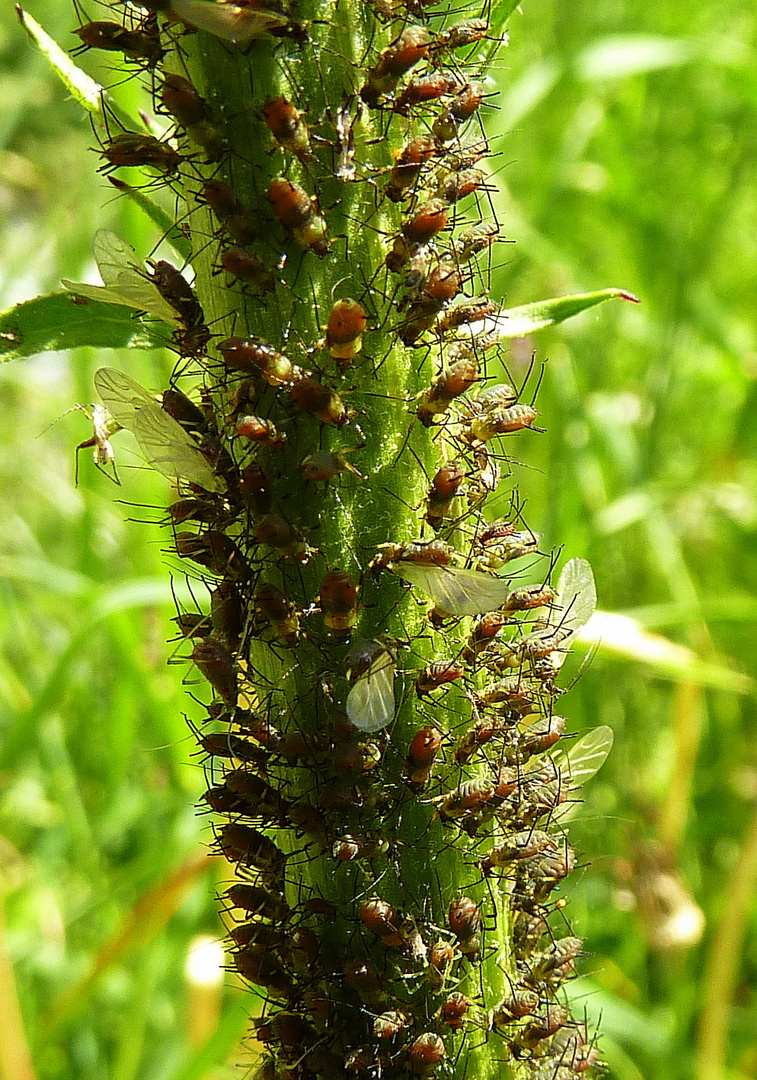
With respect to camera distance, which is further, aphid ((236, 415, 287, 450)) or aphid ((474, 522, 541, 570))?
aphid ((474, 522, 541, 570))

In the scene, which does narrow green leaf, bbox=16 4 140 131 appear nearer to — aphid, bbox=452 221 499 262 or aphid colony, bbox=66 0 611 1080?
aphid colony, bbox=66 0 611 1080

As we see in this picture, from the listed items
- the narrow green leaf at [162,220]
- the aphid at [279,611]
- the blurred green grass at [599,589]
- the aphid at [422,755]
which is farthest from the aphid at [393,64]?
the blurred green grass at [599,589]

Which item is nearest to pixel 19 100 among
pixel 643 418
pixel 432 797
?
pixel 643 418

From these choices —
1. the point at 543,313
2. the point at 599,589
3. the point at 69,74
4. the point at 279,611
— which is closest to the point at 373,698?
the point at 279,611

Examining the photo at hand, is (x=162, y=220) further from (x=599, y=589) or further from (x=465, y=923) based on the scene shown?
(x=599, y=589)

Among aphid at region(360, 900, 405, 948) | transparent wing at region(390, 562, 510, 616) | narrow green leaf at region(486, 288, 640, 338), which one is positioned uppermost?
narrow green leaf at region(486, 288, 640, 338)

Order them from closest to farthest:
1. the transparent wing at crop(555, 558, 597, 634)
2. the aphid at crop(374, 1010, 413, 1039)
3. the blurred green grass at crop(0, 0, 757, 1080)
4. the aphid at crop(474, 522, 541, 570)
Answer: the aphid at crop(374, 1010, 413, 1039) → the aphid at crop(474, 522, 541, 570) → the transparent wing at crop(555, 558, 597, 634) → the blurred green grass at crop(0, 0, 757, 1080)

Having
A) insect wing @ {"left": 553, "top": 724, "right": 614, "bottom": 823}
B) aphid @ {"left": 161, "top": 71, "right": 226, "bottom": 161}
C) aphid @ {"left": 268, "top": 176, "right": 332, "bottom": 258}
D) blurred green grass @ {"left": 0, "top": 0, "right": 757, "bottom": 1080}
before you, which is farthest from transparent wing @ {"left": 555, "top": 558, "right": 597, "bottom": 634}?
blurred green grass @ {"left": 0, "top": 0, "right": 757, "bottom": 1080}
